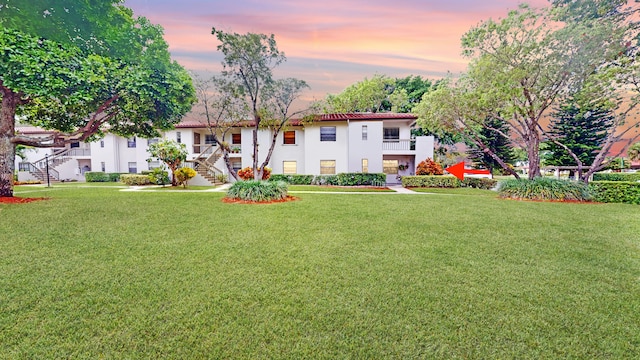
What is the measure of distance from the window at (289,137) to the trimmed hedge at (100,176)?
16304 mm

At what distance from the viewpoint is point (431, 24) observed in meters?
9.91

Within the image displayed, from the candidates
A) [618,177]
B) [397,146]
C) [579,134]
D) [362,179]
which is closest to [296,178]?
[362,179]

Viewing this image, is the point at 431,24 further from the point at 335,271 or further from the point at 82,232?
the point at 82,232

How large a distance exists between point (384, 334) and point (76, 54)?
13279mm

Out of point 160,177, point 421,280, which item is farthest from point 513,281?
point 160,177

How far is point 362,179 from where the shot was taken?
19.8 meters

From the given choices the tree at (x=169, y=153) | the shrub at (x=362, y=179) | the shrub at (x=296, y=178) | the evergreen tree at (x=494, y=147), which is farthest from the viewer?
the evergreen tree at (x=494, y=147)

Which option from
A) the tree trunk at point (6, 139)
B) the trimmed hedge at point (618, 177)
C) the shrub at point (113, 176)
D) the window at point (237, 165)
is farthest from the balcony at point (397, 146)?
the shrub at point (113, 176)

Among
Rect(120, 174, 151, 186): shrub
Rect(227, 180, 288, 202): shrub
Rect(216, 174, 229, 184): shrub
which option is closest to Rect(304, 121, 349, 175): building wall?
Rect(216, 174, 229, 184): shrub

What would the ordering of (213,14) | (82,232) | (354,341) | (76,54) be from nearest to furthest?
1. (354,341)
2. (82,232)
3. (76,54)
4. (213,14)

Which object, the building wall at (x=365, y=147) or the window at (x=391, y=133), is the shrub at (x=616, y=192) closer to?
the building wall at (x=365, y=147)

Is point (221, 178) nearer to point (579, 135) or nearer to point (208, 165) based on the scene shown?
→ point (208, 165)

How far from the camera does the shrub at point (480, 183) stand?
18475 mm

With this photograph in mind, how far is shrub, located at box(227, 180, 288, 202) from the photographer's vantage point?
10.7m
